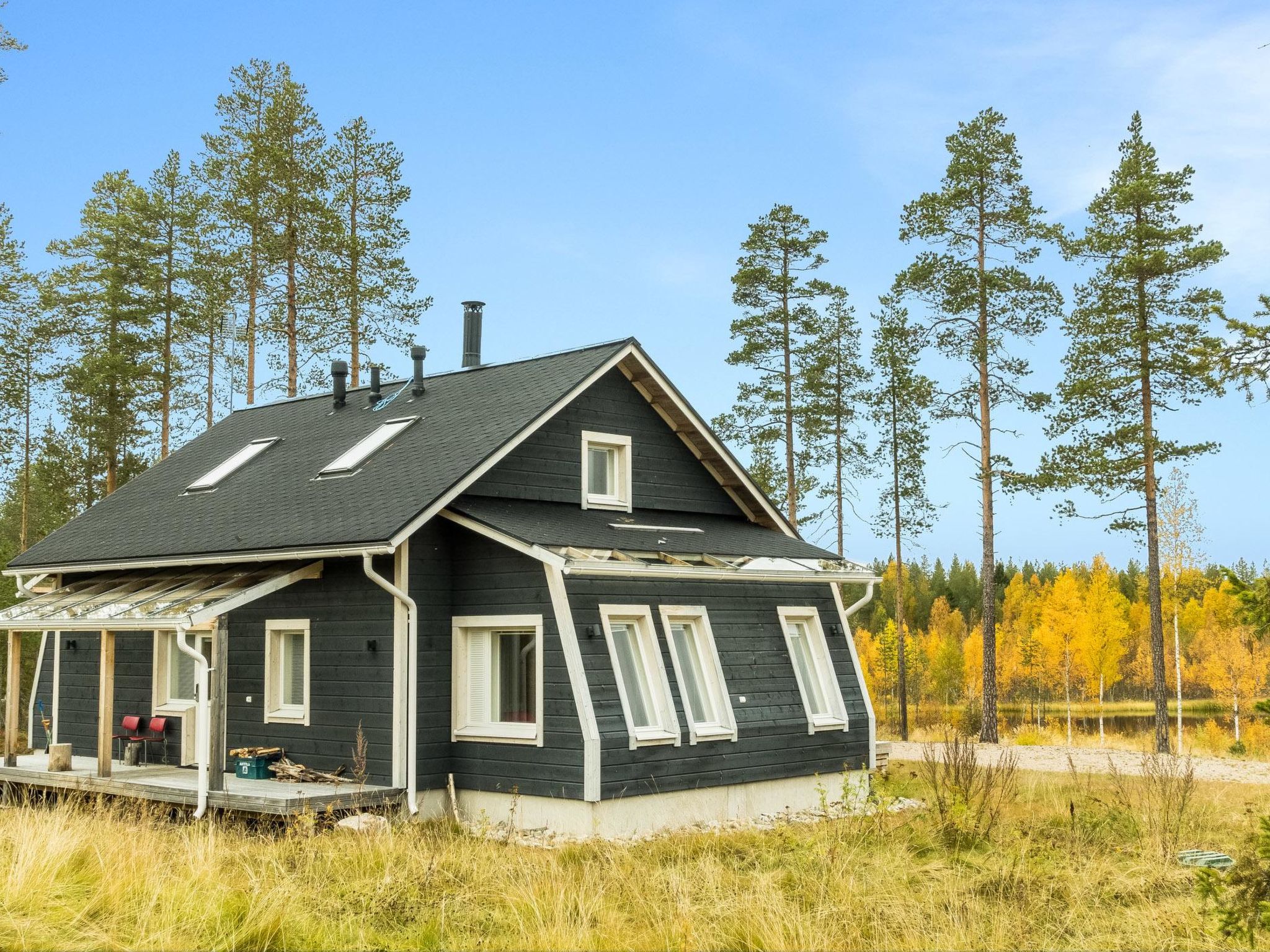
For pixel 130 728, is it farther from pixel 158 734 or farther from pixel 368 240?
pixel 368 240

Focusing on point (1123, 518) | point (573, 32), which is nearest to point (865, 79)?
point (573, 32)

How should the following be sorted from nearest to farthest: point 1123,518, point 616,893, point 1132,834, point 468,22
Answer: point 616,893
point 1132,834
point 468,22
point 1123,518

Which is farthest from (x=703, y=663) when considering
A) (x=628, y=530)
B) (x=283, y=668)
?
(x=283, y=668)

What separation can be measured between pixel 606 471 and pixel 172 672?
699cm

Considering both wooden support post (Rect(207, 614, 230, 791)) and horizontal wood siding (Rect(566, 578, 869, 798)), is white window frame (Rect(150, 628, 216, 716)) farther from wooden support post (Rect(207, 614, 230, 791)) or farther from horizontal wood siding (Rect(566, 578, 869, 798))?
horizontal wood siding (Rect(566, 578, 869, 798))

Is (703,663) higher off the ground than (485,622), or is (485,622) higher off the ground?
(485,622)

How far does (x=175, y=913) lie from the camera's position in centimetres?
826

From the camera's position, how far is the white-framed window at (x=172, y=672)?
1709cm

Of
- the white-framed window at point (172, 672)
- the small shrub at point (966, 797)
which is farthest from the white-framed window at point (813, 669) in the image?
the white-framed window at point (172, 672)

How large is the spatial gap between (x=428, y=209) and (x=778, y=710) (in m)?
19.2

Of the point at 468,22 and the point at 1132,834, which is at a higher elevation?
the point at 468,22

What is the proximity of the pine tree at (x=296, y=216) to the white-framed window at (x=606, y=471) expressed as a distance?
14.8m

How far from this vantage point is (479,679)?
14.4 meters

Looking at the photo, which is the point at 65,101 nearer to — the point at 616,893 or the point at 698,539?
the point at 698,539
